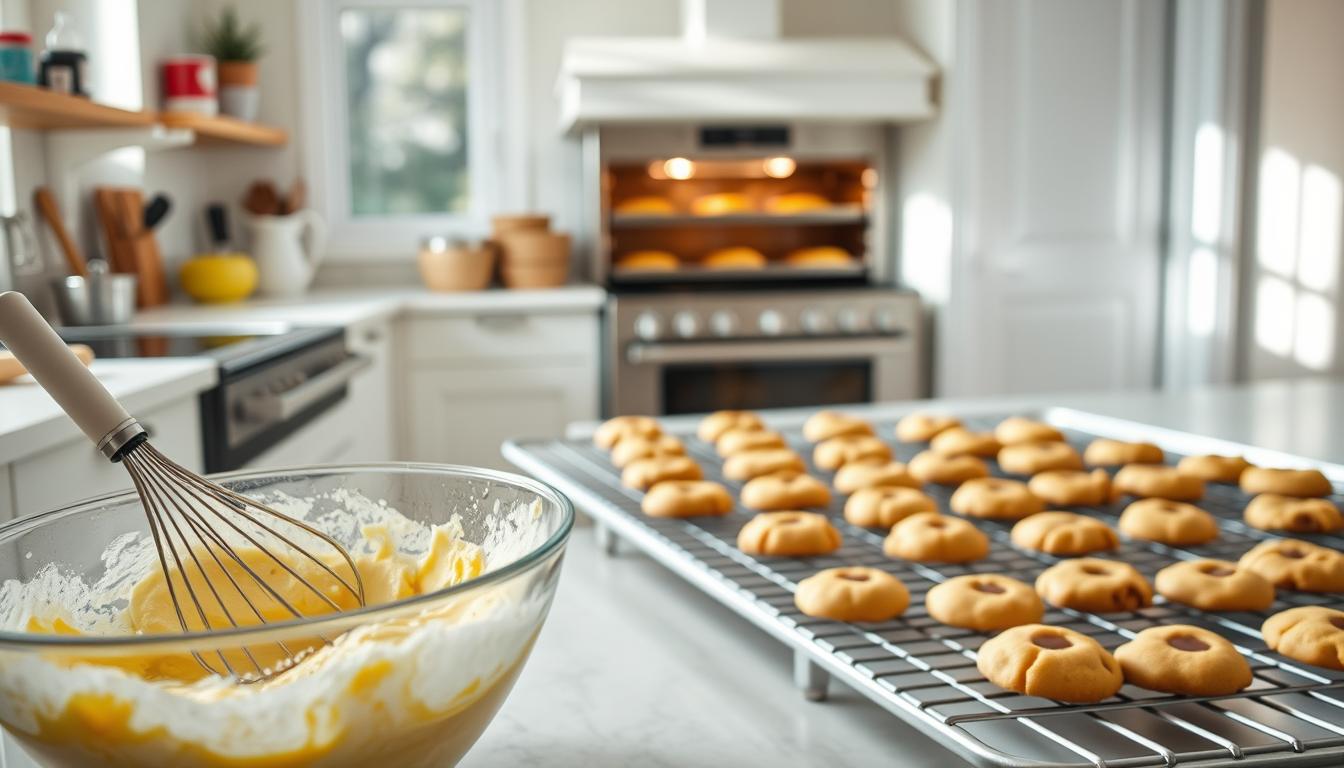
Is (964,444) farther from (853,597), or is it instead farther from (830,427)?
(853,597)

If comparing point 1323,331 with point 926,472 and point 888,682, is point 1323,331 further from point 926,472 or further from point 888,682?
point 888,682

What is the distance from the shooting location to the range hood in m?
3.21

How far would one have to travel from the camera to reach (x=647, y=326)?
313 cm

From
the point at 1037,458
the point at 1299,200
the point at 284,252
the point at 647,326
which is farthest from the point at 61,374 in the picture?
the point at 1299,200

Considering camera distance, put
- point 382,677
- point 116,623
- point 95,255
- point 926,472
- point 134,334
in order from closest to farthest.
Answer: point 382,677, point 116,623, point 926,472, point 134,334, point 95,255

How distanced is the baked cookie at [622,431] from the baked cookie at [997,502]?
1.36 feet

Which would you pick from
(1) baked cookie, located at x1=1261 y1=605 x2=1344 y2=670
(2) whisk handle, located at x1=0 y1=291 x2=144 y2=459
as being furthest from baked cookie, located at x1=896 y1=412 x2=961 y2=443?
(2) whisk handle, located at x1=0 y1=291 x2=144 y2=459

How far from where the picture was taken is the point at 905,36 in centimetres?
368

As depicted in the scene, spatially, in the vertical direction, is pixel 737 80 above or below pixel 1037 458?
above

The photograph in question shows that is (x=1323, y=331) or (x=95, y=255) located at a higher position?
(x=95, y=255)

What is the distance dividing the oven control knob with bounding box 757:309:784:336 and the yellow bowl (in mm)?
1391

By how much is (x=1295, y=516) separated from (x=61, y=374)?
41.5 inches

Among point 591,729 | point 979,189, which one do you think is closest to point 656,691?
point 591,729

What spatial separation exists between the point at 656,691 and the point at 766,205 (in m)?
2.88
